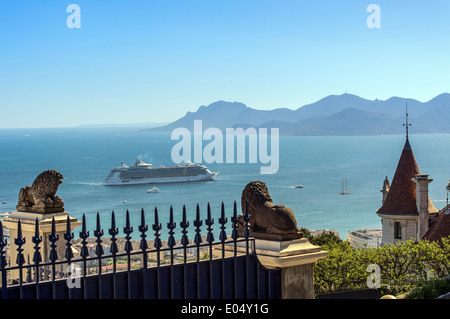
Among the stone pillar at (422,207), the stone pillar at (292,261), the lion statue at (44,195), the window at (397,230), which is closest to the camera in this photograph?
the stone pillar at (292,261)

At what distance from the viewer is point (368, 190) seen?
113125 millimetres

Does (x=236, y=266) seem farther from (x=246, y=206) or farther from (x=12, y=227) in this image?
(x=12, y=227)

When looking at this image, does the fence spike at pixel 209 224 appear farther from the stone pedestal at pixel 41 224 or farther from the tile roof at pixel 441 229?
the tile roof at pixel 441 229

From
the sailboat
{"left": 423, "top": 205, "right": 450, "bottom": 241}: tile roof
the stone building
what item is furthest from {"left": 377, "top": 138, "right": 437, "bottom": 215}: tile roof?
the sailboat

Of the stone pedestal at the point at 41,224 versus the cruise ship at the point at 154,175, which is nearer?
the stone pedestal at the point at 41,224

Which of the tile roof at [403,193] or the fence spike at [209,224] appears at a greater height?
the fence spike at [209,224]

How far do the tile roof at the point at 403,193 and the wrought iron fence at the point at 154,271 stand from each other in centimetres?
2081

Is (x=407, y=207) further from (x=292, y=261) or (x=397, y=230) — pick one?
(x=292, y=261)

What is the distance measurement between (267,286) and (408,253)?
13.9 m

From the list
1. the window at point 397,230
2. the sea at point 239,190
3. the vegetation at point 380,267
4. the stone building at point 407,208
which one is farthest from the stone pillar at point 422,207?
the sea at point 239,190

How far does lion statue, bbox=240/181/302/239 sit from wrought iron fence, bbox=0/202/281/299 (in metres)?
0.15

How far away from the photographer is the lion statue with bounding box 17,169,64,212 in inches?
322

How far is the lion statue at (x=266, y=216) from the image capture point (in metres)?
5.75

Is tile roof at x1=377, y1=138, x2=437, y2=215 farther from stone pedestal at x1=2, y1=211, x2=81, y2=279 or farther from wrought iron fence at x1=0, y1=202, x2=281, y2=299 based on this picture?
wrought iron fence at x1=0, y1=202, x2=281, y2=299
